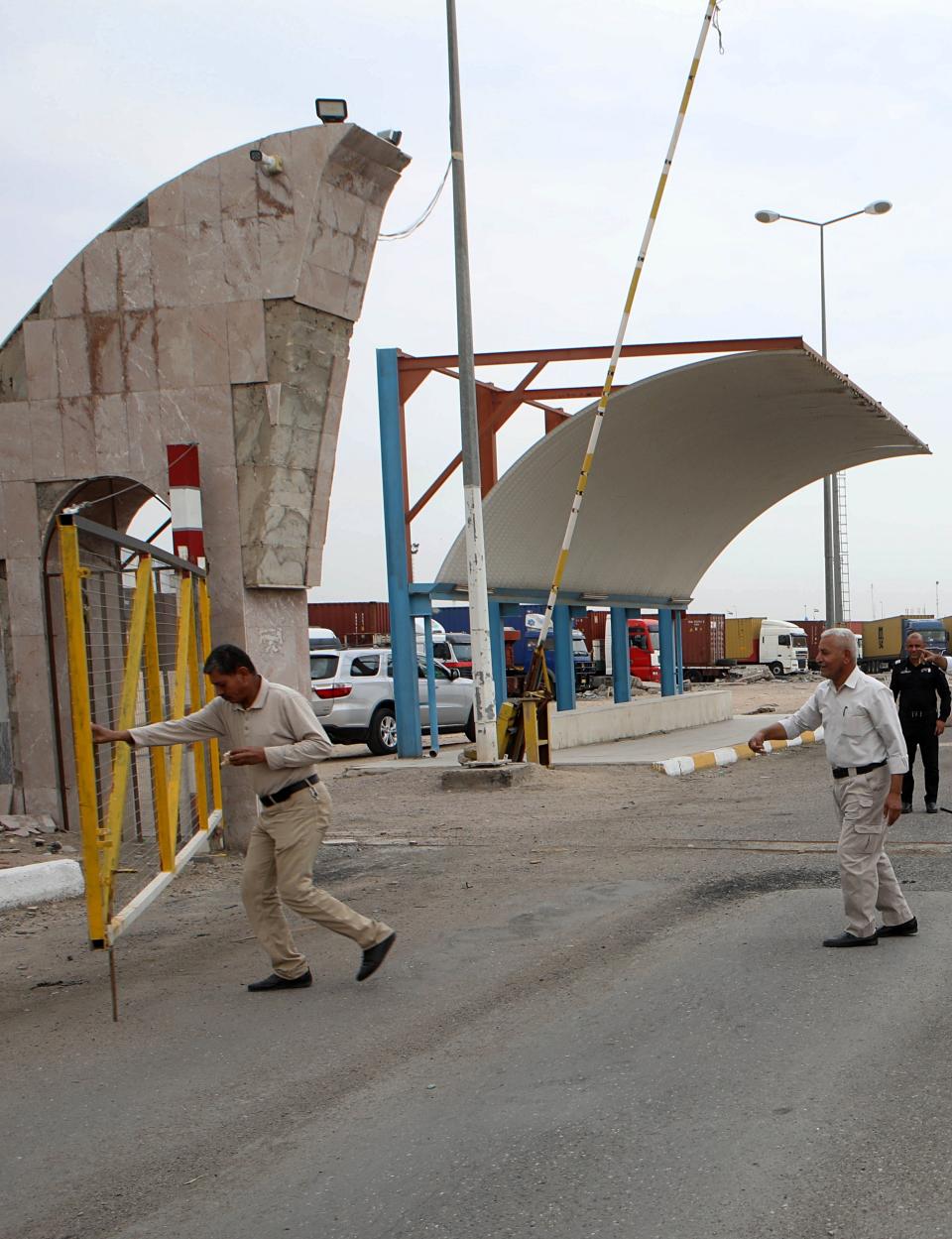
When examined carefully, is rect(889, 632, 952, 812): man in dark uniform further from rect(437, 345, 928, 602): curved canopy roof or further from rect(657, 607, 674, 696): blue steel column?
rect(657, 607, 674, 696): blue steel column

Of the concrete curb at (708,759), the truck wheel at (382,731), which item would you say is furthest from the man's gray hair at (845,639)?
→ the truck wheel at (382,731)

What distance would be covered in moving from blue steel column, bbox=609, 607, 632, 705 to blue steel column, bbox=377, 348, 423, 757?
894 cm

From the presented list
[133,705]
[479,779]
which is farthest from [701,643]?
[133,705]

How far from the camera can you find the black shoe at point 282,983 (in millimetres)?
6684

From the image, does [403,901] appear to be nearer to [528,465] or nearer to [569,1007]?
[569,1007]

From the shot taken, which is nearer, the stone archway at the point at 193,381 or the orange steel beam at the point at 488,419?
the stone archway at the point at 193,381

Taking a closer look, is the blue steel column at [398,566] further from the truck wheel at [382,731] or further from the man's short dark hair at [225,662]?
the man's short dark hair at [225,662]

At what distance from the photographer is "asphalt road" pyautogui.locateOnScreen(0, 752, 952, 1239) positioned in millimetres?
3934

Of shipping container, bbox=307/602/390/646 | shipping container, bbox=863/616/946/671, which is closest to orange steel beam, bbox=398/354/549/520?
shipping container, bbox=307/602/390/646

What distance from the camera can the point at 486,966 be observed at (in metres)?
6.95

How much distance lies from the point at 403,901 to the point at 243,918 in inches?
40.4

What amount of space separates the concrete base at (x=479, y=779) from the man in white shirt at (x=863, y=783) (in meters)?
7.76

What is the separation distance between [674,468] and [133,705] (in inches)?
728

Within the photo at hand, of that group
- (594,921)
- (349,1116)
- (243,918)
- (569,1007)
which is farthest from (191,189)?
(349,1116)
